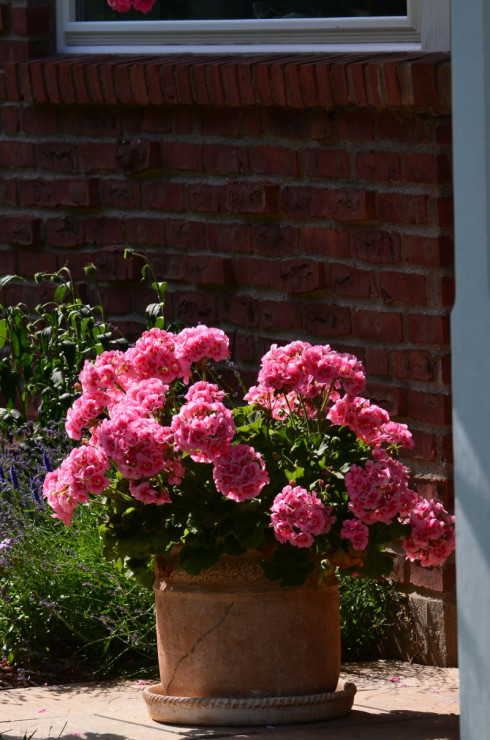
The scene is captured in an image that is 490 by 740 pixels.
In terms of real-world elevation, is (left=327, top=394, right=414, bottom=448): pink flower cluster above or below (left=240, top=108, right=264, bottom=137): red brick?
below

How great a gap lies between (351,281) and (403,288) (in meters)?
0.20

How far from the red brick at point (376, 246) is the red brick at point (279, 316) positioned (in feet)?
0.93

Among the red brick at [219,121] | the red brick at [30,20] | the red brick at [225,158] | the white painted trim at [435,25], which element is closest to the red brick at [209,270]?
the red brick at [225,158]

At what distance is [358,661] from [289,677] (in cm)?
75

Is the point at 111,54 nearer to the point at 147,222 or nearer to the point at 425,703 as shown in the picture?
the point at 147,222

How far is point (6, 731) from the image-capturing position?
11.2 feet

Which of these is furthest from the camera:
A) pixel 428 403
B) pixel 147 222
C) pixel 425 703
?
pixel 147 222

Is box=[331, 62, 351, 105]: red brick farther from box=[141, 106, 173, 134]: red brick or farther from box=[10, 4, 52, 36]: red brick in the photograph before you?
box=[10, 4, 52, 36]: red brick

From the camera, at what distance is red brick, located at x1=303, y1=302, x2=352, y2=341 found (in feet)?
13.7

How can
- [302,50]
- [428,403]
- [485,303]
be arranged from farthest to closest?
[302,50], [428,403], [485,303]

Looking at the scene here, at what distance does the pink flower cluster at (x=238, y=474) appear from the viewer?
10.6ft

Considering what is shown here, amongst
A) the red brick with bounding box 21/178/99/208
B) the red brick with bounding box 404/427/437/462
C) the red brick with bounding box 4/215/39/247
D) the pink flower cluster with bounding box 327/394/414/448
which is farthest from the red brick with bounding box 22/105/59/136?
the pink flower cluster with bounding box 327/394/414/448

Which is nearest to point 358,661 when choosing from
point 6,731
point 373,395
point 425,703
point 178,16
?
point 425,703

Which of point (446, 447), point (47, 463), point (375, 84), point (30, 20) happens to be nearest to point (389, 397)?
point (446, 447)
